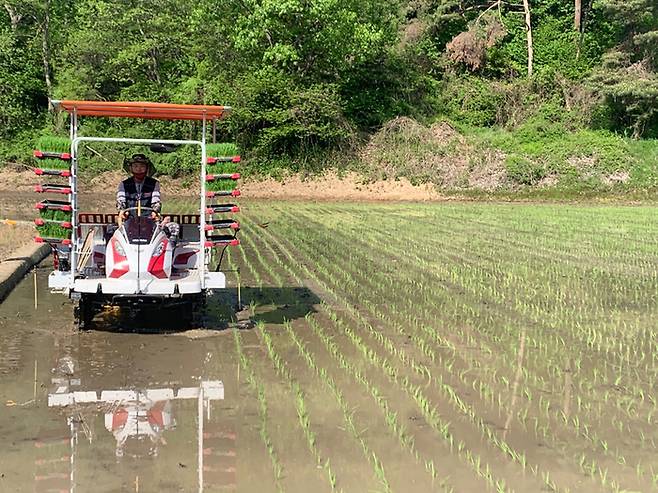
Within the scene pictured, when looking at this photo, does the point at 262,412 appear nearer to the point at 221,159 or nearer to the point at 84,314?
the point at 221,159

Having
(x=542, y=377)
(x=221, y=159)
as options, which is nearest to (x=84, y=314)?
(x=221, y=159)

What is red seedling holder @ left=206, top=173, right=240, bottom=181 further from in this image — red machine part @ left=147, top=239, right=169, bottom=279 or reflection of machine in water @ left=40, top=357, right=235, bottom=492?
reflection of machine in water @ left=40, top=357, right=235, bottom=492

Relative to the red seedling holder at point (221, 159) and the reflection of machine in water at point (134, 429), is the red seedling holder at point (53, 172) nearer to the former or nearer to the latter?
the red seedling holder at point (221, 159)

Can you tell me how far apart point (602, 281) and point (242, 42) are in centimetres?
2441

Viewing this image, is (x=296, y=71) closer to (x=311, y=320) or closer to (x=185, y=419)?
(x=311, y=320)

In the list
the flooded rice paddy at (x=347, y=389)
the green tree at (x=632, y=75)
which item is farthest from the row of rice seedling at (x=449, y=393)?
the green tree at (x=632, y=75)

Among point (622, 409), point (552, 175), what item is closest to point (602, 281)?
point (622, 409)

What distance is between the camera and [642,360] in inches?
258

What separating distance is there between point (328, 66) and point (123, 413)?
31230 millimetres

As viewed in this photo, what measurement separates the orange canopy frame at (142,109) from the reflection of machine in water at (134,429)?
261cm

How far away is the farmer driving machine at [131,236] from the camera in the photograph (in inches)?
268

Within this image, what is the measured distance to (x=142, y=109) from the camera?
719 cm

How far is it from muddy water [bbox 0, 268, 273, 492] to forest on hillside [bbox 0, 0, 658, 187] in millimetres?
26307

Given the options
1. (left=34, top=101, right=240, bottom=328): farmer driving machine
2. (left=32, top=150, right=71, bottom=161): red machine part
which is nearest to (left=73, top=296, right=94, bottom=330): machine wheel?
(left=34, top=101, right=240, bottom=328): farmer driving machine
